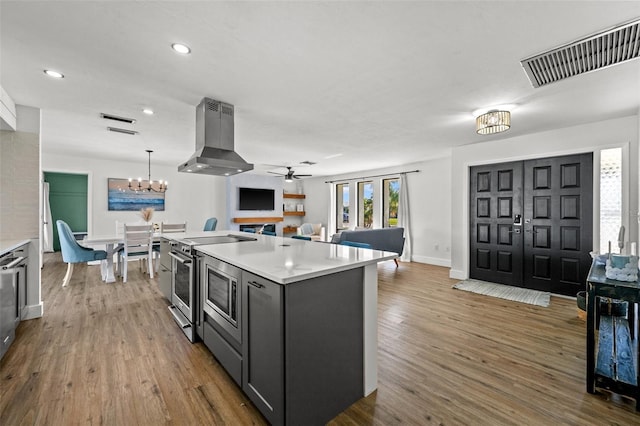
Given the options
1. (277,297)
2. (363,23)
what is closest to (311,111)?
(363,23)

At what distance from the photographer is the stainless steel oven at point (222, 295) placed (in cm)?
180

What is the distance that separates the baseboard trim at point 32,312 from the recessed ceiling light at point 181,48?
3.24m

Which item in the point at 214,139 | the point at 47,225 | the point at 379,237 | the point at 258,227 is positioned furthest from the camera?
the point at 258,227

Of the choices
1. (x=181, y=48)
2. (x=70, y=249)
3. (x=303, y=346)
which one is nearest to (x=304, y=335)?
(x=303, y=346)

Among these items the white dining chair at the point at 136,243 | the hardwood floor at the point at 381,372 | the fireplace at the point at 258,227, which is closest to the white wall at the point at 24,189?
the hardwood floor at the point at 381,372

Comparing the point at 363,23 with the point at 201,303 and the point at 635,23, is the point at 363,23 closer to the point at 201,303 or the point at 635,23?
the point at 635,23

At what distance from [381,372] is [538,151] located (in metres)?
3.91

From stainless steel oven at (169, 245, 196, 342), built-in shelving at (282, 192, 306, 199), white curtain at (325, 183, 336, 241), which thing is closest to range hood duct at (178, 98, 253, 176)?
stainless steel oven at (169, 245, 196, 342)

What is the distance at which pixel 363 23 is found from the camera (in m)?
1.68

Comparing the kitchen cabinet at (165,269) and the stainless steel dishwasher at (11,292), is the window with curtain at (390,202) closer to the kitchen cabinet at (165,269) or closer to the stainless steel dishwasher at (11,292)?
the kitchen cabinet at (165,269)

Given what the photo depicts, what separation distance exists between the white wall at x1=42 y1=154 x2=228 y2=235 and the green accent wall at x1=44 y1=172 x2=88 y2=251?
104 inches

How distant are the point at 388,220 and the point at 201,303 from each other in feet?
19.0

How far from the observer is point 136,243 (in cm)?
464

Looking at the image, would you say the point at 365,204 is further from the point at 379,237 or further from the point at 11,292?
the point at 11,292
